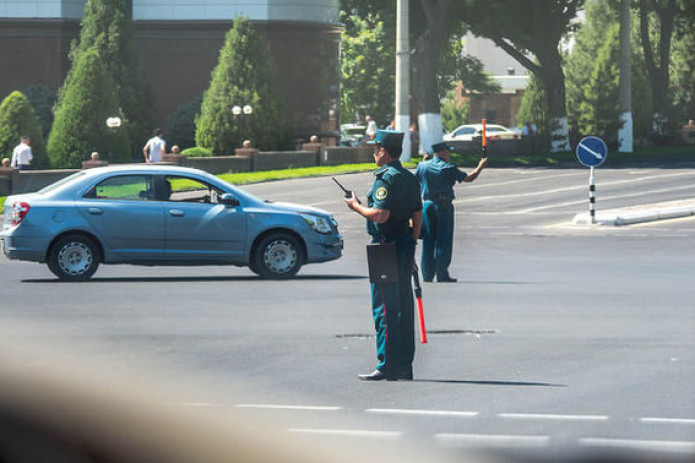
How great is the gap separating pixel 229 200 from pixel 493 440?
1227cm

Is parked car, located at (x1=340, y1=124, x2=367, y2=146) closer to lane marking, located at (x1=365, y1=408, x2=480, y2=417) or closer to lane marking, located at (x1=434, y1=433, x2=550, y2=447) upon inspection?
lane marking, located at (x1=365, y1=408, x2=480, y2=417)

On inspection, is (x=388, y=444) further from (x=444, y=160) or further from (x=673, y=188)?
(x=673, y=188)

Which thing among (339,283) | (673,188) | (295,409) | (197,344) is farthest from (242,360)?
(673,188)

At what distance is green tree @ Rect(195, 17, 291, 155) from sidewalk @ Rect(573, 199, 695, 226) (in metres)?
16.8

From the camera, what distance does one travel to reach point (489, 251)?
87.9 ft

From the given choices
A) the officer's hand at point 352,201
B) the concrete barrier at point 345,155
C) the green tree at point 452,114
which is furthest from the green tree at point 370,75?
the officer's hand at point 352,201

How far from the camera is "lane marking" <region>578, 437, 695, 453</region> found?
344 inches

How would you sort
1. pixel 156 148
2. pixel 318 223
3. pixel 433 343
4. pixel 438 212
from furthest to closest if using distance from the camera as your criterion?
pixel 156 148
pixel 318 223
pixel 438 212
pixel 433 343

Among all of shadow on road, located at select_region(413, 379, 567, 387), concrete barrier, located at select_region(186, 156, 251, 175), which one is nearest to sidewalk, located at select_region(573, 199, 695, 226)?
concrete barrier, located at select_region(186, 156, 251, 175)

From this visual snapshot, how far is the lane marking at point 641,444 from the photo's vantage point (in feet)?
28.7

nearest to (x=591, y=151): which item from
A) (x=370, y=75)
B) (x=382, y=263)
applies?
(x=382, y=263)

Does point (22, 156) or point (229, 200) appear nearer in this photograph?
point (229, 200)

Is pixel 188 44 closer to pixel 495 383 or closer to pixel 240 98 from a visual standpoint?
pixel 240 98

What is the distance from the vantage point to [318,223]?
69.9 feet
